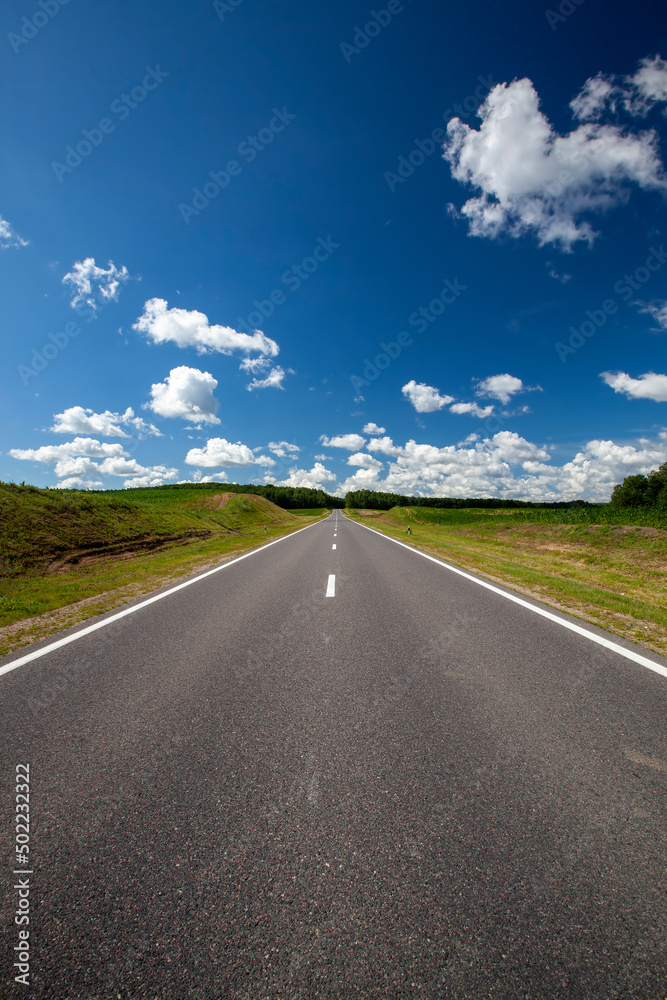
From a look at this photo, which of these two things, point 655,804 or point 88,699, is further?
point 88,699

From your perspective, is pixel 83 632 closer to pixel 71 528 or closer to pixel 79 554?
pixel 79 554

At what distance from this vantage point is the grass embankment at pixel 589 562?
6035mm

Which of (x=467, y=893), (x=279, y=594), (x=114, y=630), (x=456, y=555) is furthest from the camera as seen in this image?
(x=456, y=555)

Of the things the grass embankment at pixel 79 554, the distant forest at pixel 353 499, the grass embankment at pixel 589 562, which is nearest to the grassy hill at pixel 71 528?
the grass embankment at pixel 79 554

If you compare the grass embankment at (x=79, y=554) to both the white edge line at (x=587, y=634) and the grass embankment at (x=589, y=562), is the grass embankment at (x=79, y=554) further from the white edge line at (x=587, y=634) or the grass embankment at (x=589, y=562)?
the grass embankment at (x=589, y=562)

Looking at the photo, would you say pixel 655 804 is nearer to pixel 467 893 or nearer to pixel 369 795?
pixel 467 893

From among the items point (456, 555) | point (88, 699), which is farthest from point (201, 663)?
point (456, 555)

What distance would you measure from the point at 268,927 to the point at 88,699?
9.02 feet

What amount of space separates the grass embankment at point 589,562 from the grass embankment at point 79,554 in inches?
315

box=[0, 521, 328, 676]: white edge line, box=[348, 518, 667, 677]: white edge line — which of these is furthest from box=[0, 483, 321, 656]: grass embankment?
box=[348, 518, 667, 677]: white edge line

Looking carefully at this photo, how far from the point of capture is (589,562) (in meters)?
15.0

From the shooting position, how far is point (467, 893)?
→ 1708 millimetres

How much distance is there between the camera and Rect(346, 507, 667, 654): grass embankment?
19.8 ft

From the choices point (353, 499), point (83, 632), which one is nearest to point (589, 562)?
point (83, 632)
